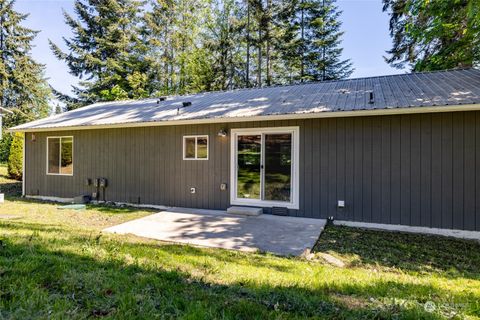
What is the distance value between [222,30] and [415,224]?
16990 mm

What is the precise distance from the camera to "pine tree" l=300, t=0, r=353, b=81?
17.0m

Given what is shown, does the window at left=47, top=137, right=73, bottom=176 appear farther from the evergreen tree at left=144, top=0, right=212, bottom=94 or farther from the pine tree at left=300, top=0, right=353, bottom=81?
the pine tree at left=300, top=0, right=353, bottom=81

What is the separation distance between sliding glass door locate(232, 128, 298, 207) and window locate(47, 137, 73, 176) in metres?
5.67

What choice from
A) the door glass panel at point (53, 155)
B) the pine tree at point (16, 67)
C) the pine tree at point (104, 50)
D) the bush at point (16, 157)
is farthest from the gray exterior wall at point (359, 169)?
the pine tree at point (16, 67)

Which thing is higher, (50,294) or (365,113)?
(365,113)

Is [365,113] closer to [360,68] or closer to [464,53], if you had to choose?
[464,53]

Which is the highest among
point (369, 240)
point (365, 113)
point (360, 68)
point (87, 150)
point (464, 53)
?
point (360, 68)

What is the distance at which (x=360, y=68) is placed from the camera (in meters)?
17.7

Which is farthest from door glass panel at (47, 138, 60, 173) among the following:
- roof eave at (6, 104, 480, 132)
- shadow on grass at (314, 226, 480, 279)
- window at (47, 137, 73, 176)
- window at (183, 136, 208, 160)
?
shadow on grass at (314, 226, 480, 279)

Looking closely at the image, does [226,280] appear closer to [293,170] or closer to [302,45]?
[293,170]

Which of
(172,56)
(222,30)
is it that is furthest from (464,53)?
(172,56)

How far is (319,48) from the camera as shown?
1706cm

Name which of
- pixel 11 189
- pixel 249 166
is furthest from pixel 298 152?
pixel 11 189

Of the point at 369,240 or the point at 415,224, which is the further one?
the point at 415,224
